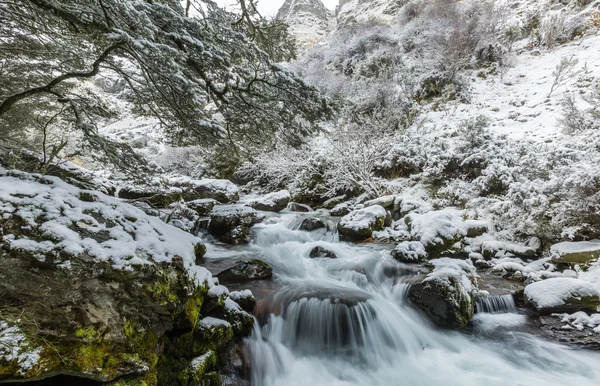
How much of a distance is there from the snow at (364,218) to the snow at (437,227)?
3.33 ft

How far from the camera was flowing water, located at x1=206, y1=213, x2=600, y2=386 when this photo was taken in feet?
12.8

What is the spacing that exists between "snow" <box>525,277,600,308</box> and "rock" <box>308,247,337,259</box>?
3900 mm

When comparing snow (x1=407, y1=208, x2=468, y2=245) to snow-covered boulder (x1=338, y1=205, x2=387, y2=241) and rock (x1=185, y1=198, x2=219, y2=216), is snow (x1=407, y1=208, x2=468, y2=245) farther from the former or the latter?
rock (x1=185, y1=198, x2=219, y2=216)

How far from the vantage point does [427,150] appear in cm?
1129

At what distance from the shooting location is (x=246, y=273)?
19.3ft

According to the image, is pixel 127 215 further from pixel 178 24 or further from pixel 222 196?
pixel 222 196

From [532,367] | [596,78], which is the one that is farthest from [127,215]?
[596,78]

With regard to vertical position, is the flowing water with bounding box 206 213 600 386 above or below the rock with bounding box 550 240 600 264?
below

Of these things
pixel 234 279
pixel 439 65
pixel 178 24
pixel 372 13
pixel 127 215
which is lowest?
pixel 234 279

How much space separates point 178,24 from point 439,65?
17.9 m

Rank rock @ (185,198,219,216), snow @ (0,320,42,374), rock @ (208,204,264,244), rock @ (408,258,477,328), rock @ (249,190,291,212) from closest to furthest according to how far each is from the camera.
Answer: snow @ (0,320,42,374)
rock @ (408,258,477,328)
rock @ (208,204,264,244)
rock @ (185,198,219,216)
rock @ (249,190,291,212)

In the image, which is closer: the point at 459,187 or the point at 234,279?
the point at 234,279

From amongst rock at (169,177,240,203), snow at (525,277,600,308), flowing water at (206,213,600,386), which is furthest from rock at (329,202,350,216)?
snow at (525,277,600,308)

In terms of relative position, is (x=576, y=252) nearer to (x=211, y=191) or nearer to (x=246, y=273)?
(x=246, y=273)
